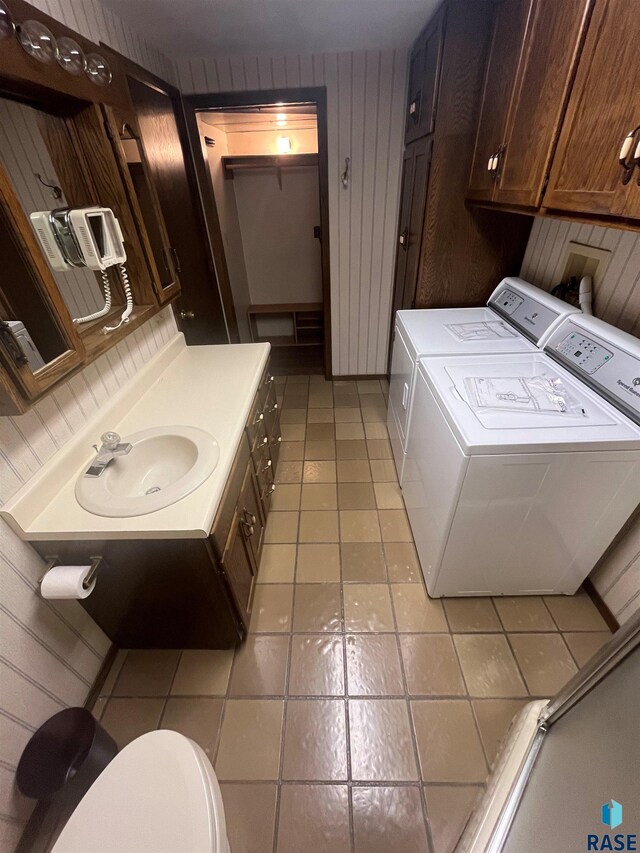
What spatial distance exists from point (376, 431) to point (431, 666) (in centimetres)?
157

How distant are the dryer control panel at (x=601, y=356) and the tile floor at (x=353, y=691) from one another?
38.0 inches

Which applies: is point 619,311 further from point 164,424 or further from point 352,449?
point 164,424

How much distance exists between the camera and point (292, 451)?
2.50m

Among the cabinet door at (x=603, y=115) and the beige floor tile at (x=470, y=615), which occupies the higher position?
the cabinet door at (x=603, y=115)

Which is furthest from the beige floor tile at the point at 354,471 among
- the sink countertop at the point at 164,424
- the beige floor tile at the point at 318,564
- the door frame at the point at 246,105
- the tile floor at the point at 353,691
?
the door frame at the point at 246,105

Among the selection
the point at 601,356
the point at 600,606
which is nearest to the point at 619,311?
the point at 601,356

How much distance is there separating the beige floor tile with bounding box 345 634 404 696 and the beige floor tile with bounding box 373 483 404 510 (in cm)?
72

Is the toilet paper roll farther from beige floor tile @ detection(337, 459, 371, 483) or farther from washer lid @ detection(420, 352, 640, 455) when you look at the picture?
beige floor tile @ detection(337, 459, 371, 483)

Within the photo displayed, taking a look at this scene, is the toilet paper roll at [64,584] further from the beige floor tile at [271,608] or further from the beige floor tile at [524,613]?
the beige floor tile at [524,613]

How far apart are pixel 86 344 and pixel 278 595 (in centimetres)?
131

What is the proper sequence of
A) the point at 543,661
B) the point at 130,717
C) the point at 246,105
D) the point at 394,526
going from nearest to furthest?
the point at 130,717 → the point at 543,661 → the point at 394,526 → the point at 246,105

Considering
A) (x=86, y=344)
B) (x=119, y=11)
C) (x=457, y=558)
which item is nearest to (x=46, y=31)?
(x=86, y=344)

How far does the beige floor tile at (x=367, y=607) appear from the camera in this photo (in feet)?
5.01

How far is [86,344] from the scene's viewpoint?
111 cm
